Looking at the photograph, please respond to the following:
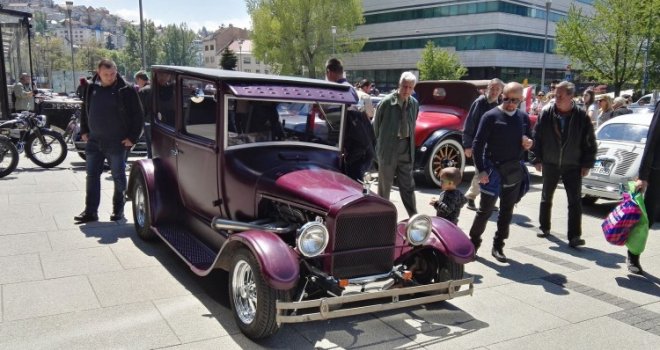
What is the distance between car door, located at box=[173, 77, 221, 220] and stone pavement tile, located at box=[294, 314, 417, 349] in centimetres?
136

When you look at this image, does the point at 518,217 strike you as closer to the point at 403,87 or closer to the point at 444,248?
the point at 403,87

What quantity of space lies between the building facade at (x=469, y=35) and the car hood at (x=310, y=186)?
52.4 metres

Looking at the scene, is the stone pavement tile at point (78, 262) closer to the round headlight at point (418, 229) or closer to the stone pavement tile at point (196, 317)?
the stone pavement tile at point (196, 317)

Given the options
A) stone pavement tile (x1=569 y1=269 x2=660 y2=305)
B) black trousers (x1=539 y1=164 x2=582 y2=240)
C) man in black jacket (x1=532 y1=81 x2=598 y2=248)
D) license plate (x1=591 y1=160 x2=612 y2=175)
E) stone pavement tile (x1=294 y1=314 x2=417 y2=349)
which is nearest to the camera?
stone pavement tile (x1=294 y1=314 x2=417 y2=349)

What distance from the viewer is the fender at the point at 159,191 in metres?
5.21

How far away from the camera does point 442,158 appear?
912 cm

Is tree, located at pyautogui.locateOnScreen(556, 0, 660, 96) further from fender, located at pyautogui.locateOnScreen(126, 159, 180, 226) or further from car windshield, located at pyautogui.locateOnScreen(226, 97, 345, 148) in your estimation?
fender, located at pyautogui.locateOnScreen(126, 159, 180, 226)

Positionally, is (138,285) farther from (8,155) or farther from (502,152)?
(8,155)

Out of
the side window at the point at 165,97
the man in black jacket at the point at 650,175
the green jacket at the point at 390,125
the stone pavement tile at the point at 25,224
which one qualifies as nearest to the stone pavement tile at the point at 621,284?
the man in black jacket at the point at 650,175

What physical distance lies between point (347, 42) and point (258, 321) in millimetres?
50497

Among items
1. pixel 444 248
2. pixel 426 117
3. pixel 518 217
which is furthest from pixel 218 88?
pixel 426 117

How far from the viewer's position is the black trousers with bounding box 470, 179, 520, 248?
5.27 m

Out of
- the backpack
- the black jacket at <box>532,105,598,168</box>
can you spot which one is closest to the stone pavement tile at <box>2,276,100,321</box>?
the backpack

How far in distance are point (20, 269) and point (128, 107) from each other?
2261 mm
